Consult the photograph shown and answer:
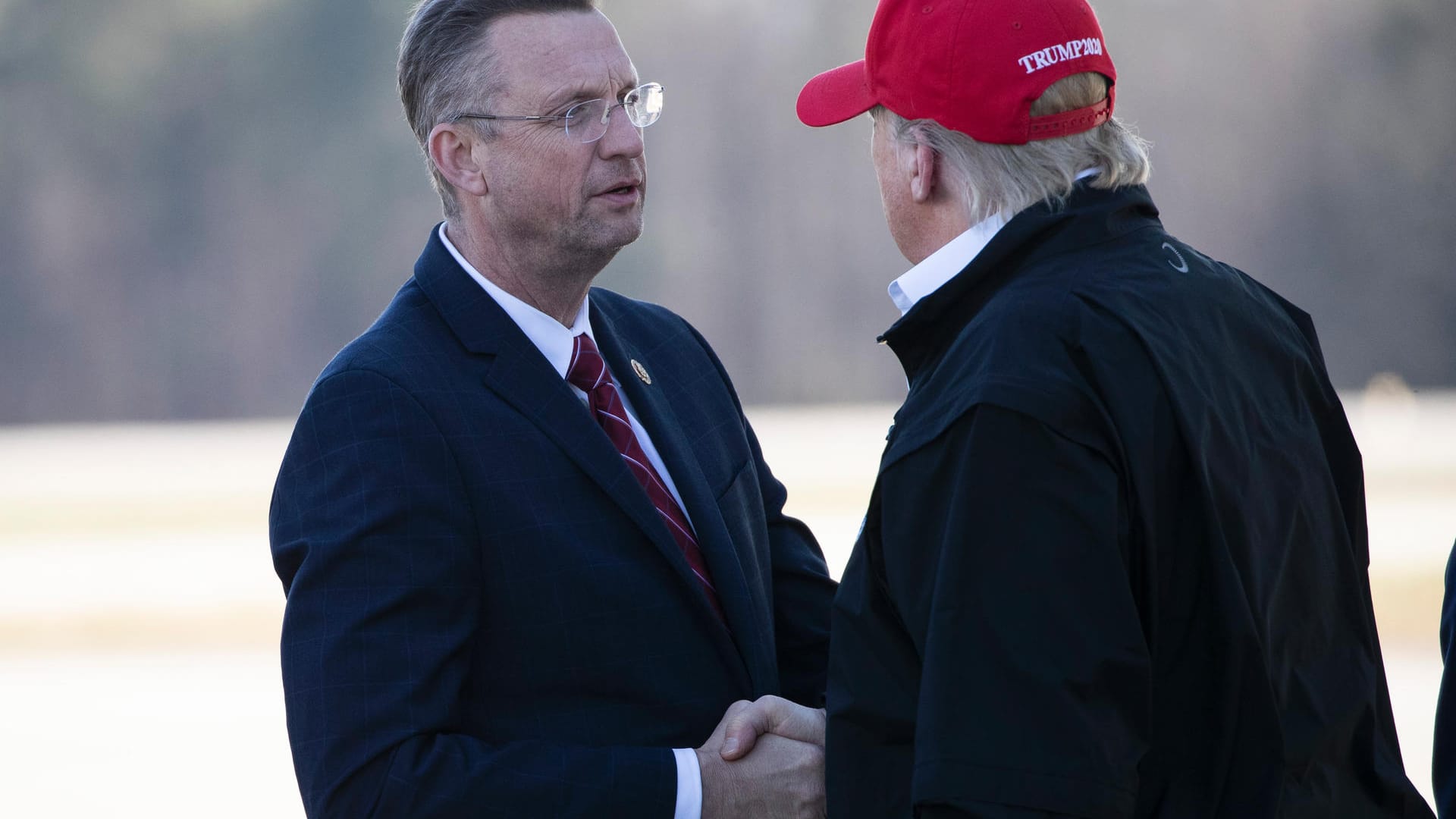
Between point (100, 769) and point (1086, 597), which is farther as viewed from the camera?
point (100, 769)

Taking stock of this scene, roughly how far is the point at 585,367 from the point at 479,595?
1.36 feet

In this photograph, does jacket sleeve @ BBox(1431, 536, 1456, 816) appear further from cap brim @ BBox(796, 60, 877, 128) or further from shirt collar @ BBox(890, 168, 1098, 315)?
cap brim @ BBox(796, 60, 877, 128)

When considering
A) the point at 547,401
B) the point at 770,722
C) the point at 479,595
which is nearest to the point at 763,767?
the point at 770,722

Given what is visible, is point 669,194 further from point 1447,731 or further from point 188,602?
point 1447,731

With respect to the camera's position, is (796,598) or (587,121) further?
(796,598)

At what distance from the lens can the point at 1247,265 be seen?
46.3 feet

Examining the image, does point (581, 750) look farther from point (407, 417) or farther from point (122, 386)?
point (122, 386)

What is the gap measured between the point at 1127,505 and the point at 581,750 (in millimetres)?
721

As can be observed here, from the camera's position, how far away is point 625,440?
189 centimetres

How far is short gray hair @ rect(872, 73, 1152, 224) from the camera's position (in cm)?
145

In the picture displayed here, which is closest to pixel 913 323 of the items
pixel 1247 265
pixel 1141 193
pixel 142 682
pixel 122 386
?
pixel 1141 193

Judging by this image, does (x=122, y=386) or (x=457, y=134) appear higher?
(x=457, y=134)

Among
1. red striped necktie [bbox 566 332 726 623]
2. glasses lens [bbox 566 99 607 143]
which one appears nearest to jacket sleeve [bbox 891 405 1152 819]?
red striped necktie [bbox 566 332 726 623]

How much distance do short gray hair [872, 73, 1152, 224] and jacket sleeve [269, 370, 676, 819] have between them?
0.69 metres
